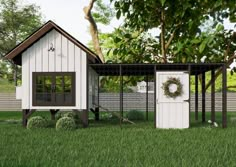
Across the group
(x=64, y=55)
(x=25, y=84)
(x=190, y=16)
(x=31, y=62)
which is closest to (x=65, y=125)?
(x=25, y=84)

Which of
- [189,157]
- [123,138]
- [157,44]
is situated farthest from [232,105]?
[189,157]

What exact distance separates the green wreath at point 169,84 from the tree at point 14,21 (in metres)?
27.8

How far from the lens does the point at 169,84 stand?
16484 millimetres

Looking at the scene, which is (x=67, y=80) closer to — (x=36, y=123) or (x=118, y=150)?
(x=36, y=123)

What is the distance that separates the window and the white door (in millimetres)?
3883

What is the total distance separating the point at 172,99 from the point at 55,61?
5.52 m

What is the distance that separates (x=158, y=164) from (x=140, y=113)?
50.6 feet

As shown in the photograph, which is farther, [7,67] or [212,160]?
[7,67]

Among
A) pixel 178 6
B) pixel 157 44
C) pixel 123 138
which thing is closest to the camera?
pixel 178 6

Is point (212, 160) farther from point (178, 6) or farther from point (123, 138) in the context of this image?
point (123, 138)

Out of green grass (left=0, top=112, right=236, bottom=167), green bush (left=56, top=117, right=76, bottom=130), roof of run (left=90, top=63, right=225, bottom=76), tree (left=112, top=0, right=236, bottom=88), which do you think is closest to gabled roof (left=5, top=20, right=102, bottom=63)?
roof of run (left=90, top=63, right=225, bottom=76)

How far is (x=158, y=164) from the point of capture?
736cm

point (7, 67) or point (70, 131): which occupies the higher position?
point (7, 67)

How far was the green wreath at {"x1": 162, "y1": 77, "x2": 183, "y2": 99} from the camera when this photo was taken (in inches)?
648
